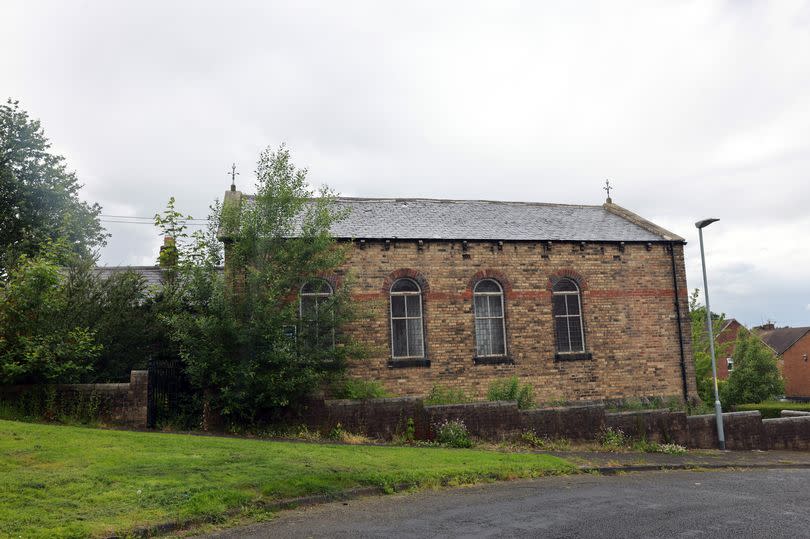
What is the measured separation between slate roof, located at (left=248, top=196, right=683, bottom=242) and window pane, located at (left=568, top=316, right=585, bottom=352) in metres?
2.80

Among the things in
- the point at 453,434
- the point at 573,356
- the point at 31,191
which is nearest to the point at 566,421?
the point at 453,434

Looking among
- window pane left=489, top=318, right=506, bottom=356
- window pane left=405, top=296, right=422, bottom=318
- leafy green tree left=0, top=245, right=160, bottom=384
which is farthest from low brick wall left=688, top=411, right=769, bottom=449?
leafy green tree left=0, top=245, right=160, bottom=384

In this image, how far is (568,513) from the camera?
8789 mm

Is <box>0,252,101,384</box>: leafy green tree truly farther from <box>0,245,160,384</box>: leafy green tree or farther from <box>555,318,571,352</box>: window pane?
<box>555,318,571,352</box>: window pane

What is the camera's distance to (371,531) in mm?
7684

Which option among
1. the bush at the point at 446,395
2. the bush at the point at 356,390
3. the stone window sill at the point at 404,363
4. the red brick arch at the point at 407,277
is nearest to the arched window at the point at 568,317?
the bush at the point at 446,395

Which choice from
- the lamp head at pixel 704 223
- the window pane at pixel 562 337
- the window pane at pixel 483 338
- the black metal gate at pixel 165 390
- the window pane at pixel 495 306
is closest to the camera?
the black metal gate at pixel 165 390

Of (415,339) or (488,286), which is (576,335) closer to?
(488,286)

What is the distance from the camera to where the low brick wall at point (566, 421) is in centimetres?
1508

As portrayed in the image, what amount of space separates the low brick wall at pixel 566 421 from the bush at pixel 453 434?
160cm

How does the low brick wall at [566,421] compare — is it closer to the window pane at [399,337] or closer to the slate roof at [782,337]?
the window pane at [399,337]

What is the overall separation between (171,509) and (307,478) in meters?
2.38

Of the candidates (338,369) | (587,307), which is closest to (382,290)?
(338,369)

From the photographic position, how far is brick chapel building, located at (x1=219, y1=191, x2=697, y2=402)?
18516mm
